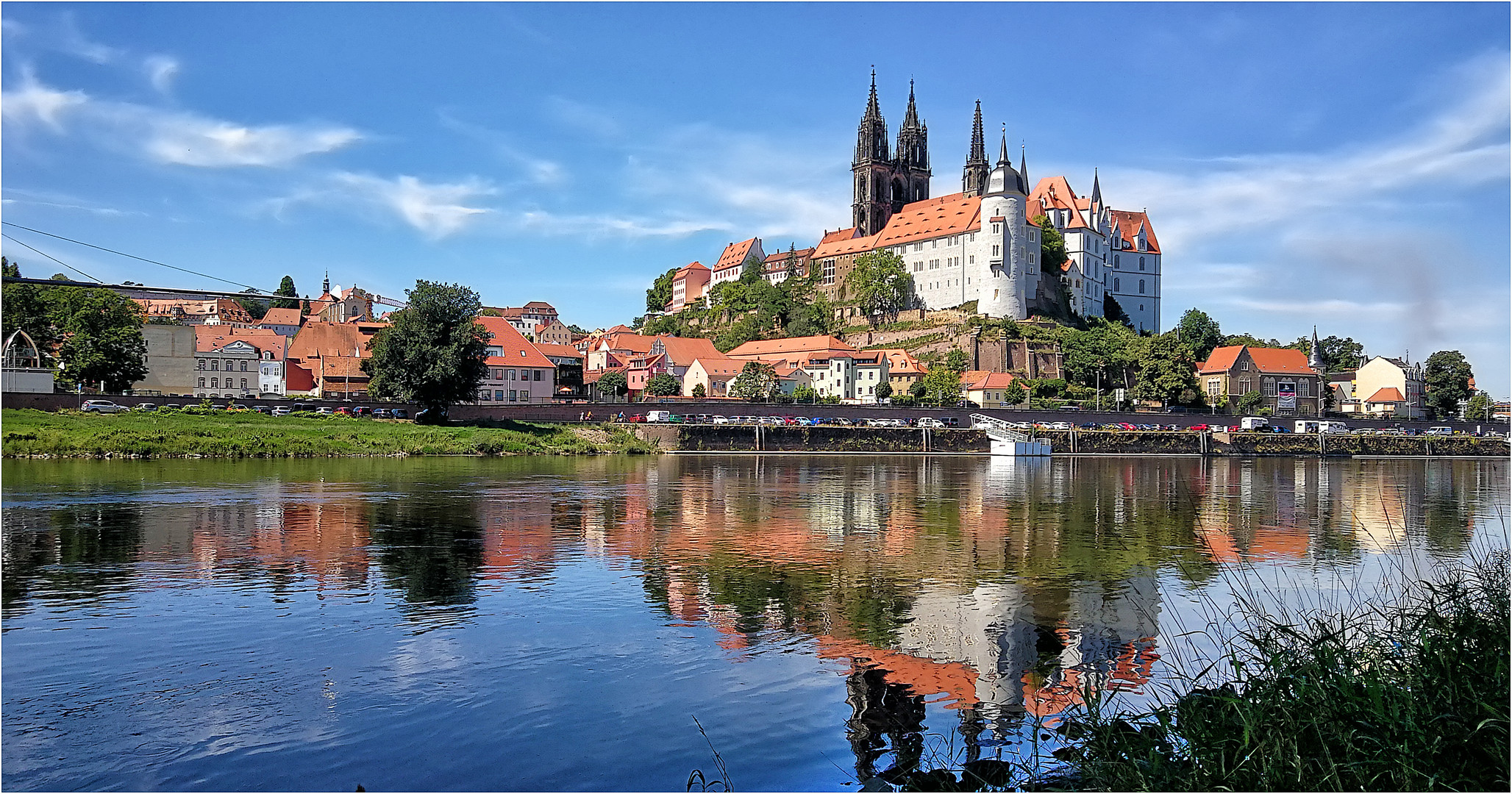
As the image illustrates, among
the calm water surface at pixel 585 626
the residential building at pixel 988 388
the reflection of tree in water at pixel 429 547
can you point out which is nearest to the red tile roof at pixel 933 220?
the residential building at pixel 988 388

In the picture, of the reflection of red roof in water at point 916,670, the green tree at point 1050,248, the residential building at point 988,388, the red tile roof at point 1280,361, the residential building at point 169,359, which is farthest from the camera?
the green tree at point 1050,248

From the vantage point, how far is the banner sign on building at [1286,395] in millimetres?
134375

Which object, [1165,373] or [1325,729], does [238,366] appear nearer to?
[1165,373]

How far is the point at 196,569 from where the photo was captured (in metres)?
23.2

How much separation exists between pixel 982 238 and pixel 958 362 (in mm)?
22474

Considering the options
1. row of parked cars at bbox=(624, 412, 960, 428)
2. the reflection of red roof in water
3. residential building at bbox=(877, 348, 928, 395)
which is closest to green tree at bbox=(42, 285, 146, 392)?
row of parked cars at bbox=(624, 412, 960, 428)

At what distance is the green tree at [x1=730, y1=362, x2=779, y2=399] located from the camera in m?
123

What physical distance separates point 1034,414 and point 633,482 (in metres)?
59.7

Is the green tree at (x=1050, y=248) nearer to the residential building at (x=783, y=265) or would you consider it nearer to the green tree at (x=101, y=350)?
the residential building at (x=783, y=265)

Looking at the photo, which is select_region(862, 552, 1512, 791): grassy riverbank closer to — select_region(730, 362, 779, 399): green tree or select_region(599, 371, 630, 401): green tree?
select_region(730, 362, 779, 399): green tree

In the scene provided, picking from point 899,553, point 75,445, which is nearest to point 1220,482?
point 899,553

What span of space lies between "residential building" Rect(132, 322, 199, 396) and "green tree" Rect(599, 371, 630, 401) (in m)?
40.0

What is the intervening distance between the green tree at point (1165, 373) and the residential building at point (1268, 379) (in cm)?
1173

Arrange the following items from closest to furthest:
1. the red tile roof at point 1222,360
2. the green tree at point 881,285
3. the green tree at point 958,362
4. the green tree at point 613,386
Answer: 1. the green tree at point 613,386
2. the green tree at point 958,362
3. the red tile roof at point 1222,360
4. the green tree at point 881,285
